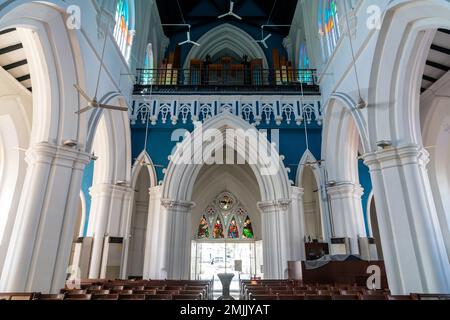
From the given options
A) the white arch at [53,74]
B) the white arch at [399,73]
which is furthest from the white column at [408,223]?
the white arch at [53,74]

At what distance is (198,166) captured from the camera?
375 inches

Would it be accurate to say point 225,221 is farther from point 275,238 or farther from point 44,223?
point 44,223

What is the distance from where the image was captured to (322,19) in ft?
30.9

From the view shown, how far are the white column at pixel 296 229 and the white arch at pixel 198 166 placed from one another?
0.40 metres

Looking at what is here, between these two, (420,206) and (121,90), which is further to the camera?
(121,90)

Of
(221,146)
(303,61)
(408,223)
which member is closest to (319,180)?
(221,146)

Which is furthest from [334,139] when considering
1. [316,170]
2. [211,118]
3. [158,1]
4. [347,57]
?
[158,1]

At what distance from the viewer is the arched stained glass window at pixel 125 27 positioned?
27.7ft

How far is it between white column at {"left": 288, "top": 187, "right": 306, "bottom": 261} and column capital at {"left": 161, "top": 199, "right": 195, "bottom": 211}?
3329mm

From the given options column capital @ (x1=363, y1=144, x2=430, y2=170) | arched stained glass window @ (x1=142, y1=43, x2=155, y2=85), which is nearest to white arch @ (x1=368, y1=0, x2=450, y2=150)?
column capital @ (x1=363, y1=144, x2=430, y2=170)

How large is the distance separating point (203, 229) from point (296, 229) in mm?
7095

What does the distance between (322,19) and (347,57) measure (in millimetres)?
3158
